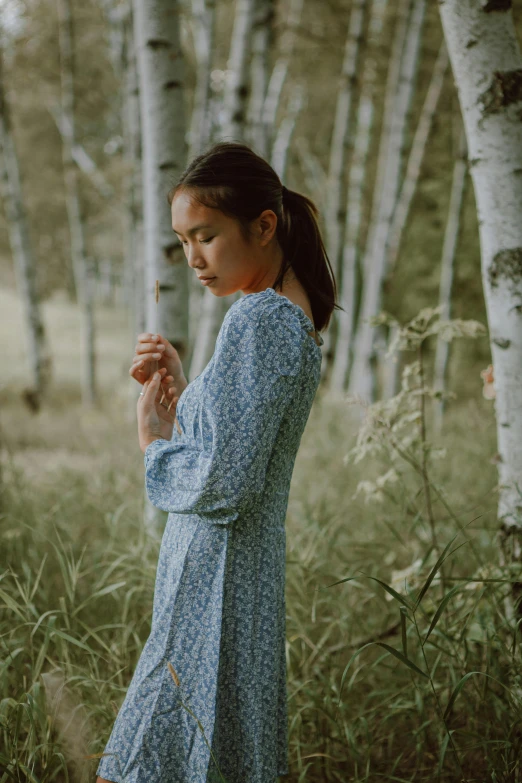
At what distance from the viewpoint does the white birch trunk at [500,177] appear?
2066mm

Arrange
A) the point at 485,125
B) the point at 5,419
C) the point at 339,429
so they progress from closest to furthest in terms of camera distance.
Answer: the point at 485,125
the point at 339,429
the point at 5,419

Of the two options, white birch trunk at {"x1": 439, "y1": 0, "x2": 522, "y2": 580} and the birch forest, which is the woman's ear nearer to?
the birch forest

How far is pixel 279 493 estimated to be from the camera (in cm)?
159

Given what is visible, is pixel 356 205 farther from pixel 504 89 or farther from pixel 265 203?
pixel 265 203

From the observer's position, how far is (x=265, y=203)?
1562 mm

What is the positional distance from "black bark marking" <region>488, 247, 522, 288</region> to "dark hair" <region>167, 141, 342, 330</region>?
2.30 feet

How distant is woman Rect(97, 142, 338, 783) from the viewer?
140 cm

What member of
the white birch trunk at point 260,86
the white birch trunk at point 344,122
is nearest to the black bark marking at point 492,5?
the white birch trunk at point 344,122

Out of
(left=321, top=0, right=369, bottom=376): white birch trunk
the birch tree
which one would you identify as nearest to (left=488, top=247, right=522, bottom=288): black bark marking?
the birch tree

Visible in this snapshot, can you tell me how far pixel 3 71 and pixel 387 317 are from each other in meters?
8.71

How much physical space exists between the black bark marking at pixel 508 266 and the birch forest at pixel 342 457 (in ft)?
0.04

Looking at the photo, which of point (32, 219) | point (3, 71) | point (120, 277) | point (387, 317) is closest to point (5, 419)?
point (3, 71)

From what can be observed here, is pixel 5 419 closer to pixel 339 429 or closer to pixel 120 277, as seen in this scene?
pixel 339 429

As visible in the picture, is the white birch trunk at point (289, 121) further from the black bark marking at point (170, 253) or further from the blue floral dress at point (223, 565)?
the blue floral dress at point (223, 565)
